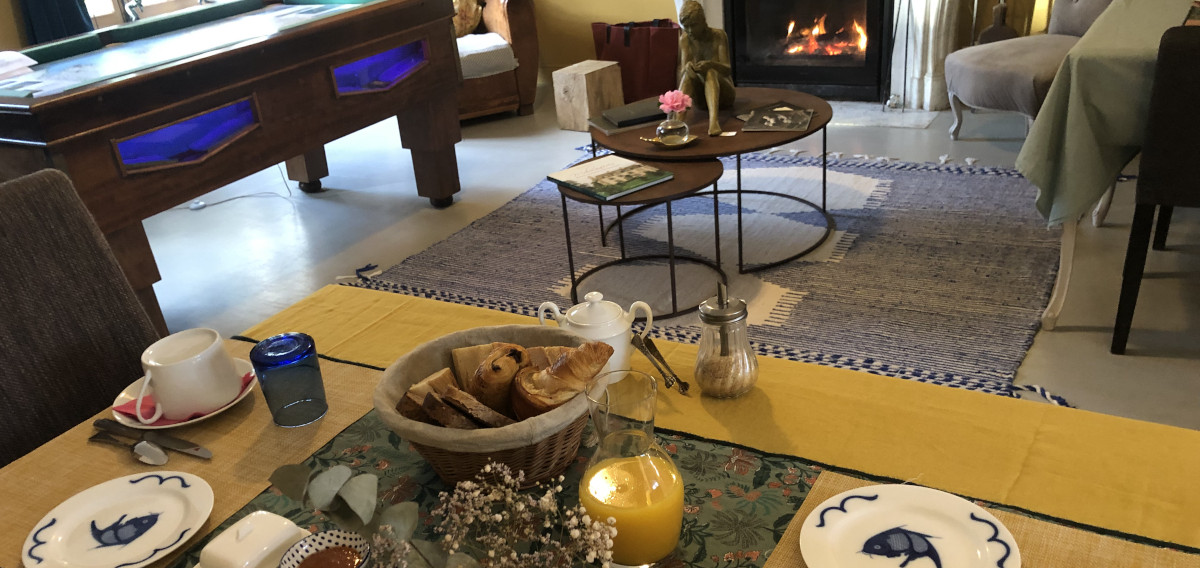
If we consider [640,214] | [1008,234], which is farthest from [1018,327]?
[640,214]

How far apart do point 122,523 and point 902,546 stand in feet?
2.45

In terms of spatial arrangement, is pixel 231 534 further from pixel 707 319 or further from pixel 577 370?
pixel 707 319

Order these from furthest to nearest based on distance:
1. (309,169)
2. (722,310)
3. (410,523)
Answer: (309,169) < (722,310) < (410,523)

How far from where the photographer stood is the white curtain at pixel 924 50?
414 cm

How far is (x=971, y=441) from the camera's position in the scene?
896mm

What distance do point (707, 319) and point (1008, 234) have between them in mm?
2243

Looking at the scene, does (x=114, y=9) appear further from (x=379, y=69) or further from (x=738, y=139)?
(x=738, y=139)

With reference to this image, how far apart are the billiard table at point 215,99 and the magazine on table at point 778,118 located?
1.33m

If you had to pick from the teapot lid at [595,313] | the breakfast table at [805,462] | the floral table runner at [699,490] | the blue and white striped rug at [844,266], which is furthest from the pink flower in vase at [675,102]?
the floral table runner at [699,490]

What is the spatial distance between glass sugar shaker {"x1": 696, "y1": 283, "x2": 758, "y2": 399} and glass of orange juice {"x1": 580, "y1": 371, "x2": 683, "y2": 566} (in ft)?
0.72

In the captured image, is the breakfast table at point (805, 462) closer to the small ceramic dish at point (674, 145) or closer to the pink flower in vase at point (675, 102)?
the small ceramic dish at point (674, 145)

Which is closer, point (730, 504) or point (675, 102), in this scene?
point (730, 504)

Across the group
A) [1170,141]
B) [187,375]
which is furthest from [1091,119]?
[187,375]

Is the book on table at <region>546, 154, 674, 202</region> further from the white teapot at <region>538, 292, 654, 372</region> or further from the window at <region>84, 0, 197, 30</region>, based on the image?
the window at <region>84, 0, 197, 30</region>
